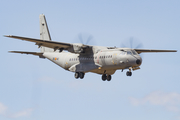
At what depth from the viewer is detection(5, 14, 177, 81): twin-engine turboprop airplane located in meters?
32.3

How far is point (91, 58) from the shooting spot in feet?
115

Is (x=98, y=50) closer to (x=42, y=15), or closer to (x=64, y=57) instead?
(x=64, y=57)

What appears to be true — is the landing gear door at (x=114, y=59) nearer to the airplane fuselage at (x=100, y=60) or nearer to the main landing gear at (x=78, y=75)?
the airplane fuselage at (x=100, y=60)

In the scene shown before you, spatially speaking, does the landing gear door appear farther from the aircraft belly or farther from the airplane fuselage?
the aircraft belly

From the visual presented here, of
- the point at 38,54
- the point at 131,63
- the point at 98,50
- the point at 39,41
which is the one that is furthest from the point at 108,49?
the point at 38,54

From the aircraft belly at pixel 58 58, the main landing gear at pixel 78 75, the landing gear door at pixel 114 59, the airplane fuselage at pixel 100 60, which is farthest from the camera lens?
the aircraft belly at pixel 58 58

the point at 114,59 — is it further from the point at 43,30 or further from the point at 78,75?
the point at 43,30

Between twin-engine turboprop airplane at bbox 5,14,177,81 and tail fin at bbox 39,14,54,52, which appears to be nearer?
twin-engine turboprop airplane at bbox 5,14,177,81

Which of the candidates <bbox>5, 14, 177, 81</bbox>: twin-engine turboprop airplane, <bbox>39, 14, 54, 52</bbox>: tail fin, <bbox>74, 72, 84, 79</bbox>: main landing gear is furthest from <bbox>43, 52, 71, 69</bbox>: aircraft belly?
<bbox>74, 72, 84, 79</bbox>: main landing gear

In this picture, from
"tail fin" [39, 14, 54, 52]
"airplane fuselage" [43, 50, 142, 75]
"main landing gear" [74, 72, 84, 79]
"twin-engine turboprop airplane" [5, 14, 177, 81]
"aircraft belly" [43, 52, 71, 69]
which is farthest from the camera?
"tail fin" [39, 14, 54, 52]

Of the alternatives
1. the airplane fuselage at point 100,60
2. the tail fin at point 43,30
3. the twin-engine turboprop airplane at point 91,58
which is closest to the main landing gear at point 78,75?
the twin-engine turboprop airplane at point 91,58

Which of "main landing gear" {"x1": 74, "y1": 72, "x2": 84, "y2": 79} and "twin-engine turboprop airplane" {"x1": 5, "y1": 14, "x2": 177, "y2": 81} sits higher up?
"twin-engine turboprop airplane" {"x1": 5, "y1": 14, "x2": 177, "y2": 81}

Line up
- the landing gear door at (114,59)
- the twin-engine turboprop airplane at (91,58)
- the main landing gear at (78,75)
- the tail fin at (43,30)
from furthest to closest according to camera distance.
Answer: the tail fin at (43,30), the main landing gear at (78,75), the landing gear door at (114,59), the twin-engine turboprop airplane at (91,58)

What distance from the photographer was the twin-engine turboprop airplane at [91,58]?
32344 mm
